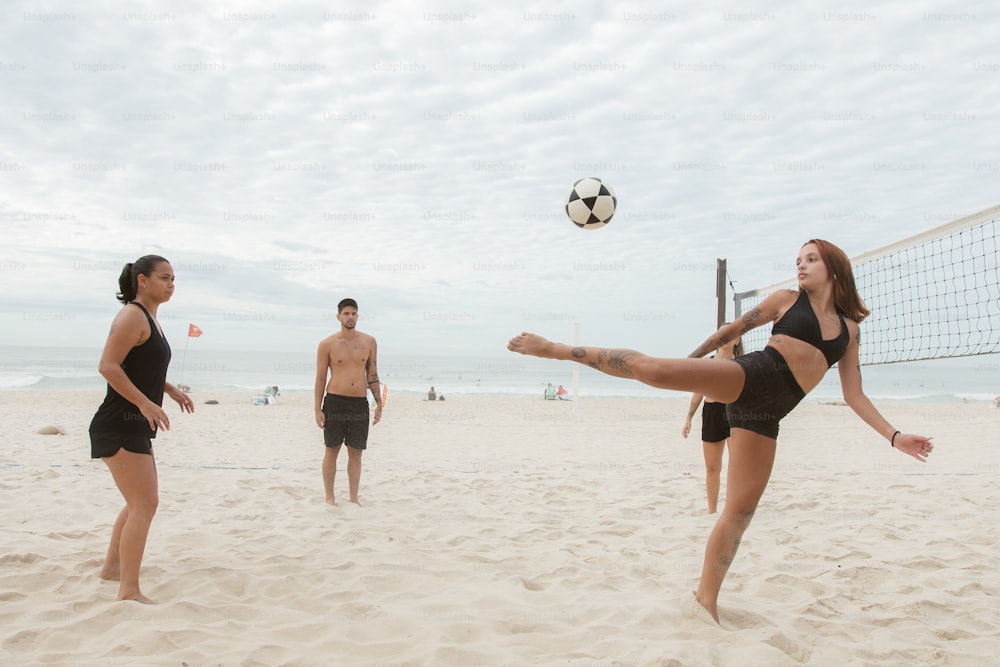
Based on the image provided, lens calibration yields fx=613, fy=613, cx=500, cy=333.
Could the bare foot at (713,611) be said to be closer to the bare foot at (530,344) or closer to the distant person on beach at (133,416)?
the bare foot at (530,344)

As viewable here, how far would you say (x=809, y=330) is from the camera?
259cm

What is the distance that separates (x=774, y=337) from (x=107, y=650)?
2942 mm

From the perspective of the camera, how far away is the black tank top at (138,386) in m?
2.83

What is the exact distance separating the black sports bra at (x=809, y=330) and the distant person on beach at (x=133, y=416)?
275 cm

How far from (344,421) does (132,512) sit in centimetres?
243

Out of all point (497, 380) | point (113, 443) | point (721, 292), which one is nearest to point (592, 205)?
point (721, 292)

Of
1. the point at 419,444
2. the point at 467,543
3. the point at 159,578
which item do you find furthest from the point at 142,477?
the point at 419,444

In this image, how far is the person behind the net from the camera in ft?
8.03

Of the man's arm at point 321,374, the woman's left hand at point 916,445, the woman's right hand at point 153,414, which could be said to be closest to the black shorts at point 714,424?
the woman's left hand at point 916,445

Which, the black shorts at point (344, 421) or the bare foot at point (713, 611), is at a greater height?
the black shorts at point (344, 421)

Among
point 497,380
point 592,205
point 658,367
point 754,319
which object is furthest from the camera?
point 497,380

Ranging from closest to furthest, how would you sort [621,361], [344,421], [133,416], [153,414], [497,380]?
1. [621,361]
2. [153,414]
3. [133,416]
4. [344,421]
5. [497,380]

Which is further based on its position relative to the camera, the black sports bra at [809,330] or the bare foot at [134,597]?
the bare foot at [134,597]

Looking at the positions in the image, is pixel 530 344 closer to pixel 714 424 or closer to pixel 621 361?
pixel 621 361
